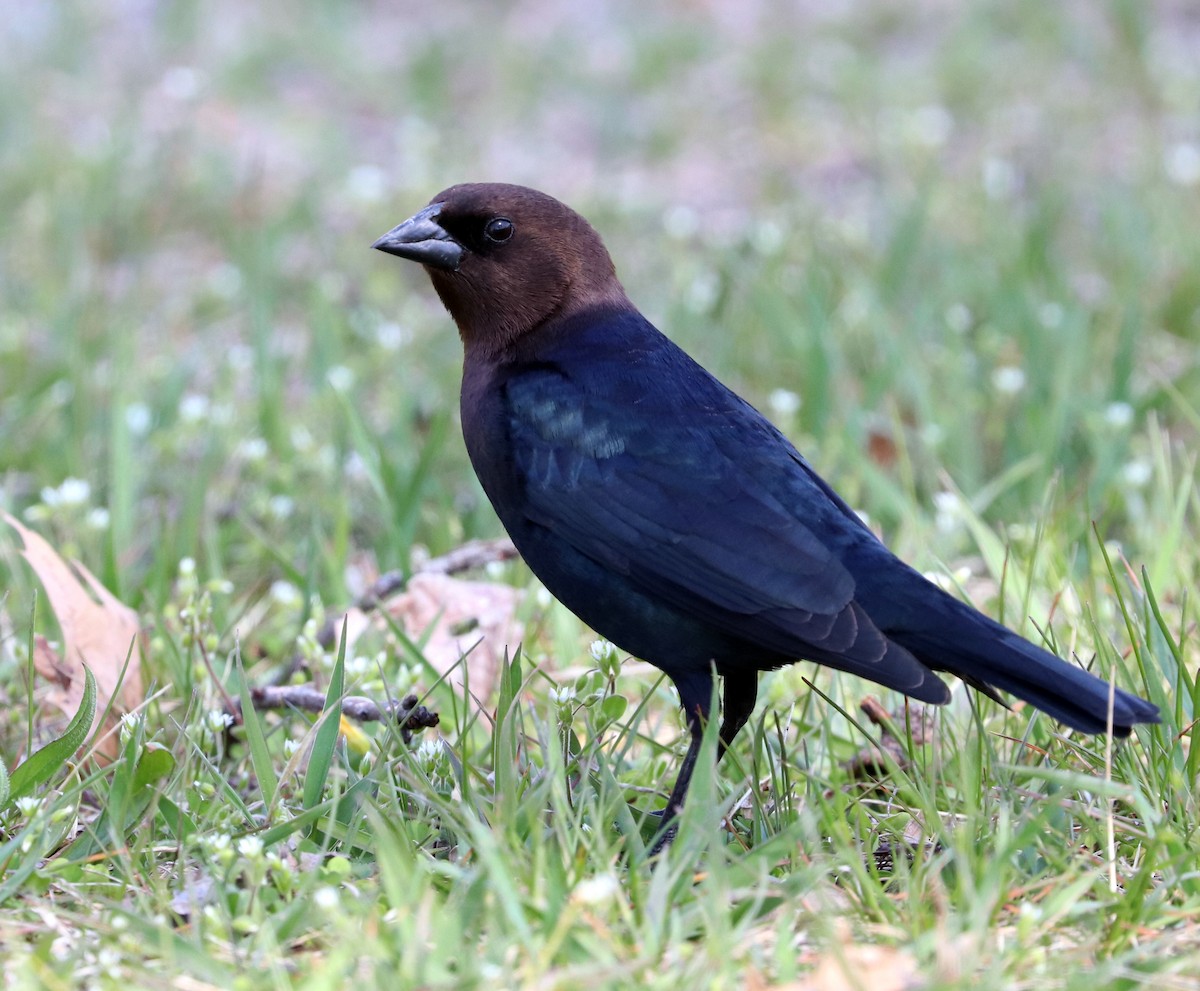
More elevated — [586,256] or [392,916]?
[586,256]

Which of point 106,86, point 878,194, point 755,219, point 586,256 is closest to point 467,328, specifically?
point 586,256

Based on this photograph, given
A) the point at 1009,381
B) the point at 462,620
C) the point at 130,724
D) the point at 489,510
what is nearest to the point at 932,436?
the point at 1009,381

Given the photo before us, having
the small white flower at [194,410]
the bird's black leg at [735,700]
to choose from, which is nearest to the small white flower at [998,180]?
the small white flower at [194,410]

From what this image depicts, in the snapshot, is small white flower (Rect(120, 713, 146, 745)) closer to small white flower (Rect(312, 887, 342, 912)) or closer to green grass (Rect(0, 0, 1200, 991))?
green grass (Rect(0, 0, 1200, 991))

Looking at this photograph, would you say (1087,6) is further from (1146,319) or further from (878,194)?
(1146,319)

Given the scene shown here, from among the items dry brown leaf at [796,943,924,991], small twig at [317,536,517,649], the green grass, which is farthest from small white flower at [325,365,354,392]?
dry brown leaf at [796,943,924,991]

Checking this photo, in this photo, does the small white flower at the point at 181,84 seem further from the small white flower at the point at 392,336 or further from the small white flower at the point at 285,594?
the small white flower at the point at 285,594

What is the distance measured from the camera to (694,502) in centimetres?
301

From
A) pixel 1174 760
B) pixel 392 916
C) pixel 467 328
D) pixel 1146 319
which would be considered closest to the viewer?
pixel 392 916

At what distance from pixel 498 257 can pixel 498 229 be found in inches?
2.5

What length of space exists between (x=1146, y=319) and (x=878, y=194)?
6.38 feet

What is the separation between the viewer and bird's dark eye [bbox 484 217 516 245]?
11.7ft

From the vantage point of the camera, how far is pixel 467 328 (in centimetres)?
358

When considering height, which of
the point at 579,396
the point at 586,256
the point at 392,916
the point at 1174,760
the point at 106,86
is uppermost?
the point at 106,86
